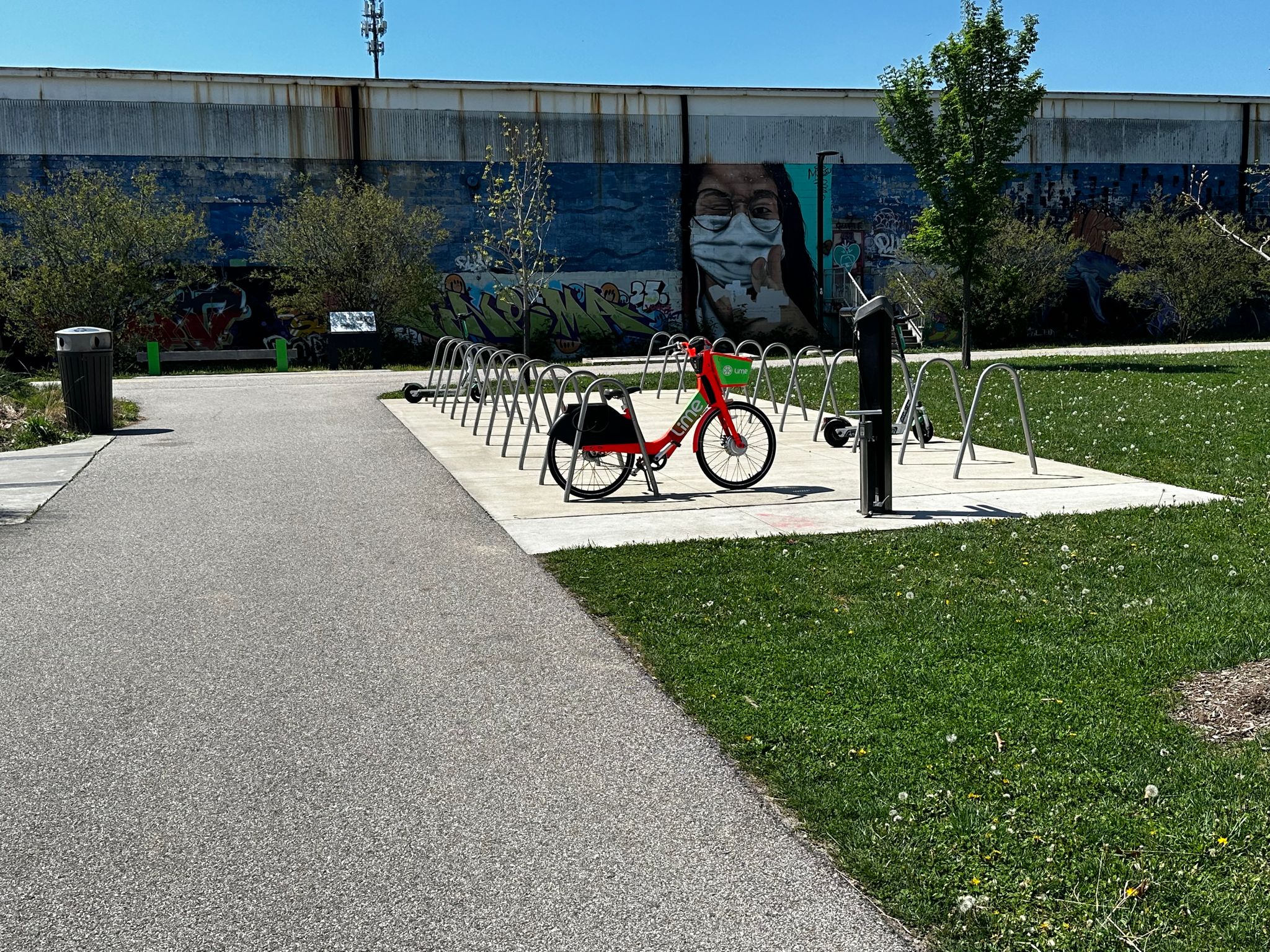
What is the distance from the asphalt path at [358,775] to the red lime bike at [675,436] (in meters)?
2.05

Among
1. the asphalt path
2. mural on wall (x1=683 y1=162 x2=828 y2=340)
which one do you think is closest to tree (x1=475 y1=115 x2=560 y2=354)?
mural on wall (x1=683 y1=162 x2=828 y2=340)

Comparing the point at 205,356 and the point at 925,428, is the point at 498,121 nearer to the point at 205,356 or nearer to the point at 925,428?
the point at 205,356

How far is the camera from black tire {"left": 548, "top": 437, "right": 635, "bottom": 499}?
32.4ft

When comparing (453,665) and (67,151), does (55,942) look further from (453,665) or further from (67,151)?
(67,151)

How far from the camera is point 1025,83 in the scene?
22703mm

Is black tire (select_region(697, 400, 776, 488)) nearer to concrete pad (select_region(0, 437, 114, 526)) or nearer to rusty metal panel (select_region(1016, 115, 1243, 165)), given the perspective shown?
concrete pad (select_region(0, 437, 114, 526))

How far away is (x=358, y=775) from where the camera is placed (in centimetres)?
422

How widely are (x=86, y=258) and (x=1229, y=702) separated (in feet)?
96.7

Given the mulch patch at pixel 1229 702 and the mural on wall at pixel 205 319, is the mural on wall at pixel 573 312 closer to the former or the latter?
the mural on wall at pixel 205 319

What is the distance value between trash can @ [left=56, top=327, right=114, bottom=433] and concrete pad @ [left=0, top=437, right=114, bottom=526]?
53 cm

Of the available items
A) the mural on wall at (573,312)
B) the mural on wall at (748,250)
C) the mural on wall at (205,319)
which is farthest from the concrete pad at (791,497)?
the mural on wall at (748,250)

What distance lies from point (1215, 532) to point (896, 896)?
205 inches

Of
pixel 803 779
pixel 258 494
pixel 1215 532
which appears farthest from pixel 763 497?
pixel 803 779

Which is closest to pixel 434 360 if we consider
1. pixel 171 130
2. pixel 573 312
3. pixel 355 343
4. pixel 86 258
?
pixel 355 343
